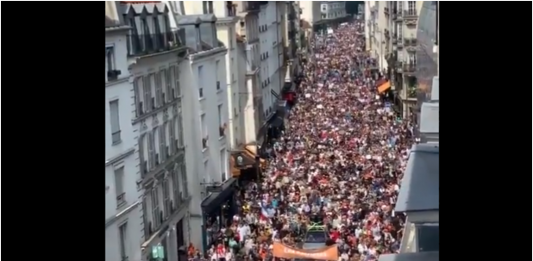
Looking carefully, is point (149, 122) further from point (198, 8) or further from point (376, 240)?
point (376, 240)

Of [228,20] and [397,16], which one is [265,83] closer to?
[228,20]

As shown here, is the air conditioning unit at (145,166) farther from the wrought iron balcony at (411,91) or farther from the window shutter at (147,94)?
the wrought iron balcony at (411,91)

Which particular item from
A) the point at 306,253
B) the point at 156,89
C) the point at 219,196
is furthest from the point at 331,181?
the point at 156,89

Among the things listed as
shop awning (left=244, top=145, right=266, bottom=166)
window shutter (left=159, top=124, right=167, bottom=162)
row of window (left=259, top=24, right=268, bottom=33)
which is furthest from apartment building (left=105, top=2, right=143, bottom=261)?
row of window (left=259, top=24, right=268, bottom=33)

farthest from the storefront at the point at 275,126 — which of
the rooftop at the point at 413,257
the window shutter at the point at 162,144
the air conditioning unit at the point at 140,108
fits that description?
the rooftop at the point at 413,257
